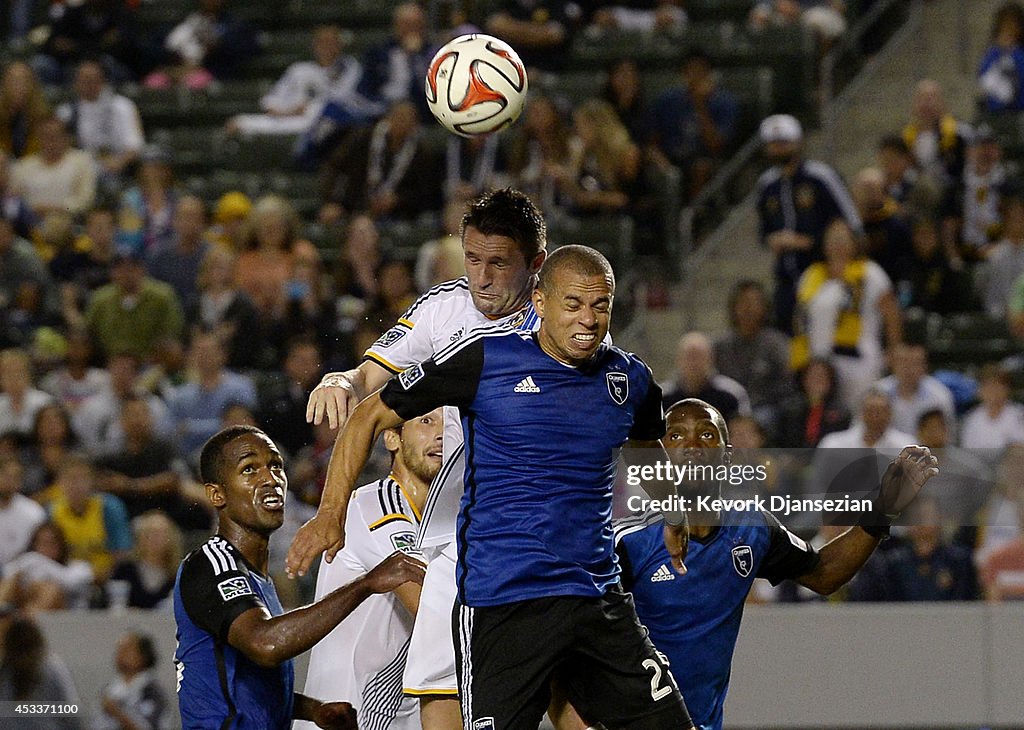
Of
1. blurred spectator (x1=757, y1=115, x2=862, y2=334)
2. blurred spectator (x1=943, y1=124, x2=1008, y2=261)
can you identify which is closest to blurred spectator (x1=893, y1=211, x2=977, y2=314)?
blurred spectator (x1=943, y1=124, x2=1008, y2=261)

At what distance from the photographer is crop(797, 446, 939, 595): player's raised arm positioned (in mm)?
6070

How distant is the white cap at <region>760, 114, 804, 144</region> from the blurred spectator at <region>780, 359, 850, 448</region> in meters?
2.19

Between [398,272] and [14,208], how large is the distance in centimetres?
379

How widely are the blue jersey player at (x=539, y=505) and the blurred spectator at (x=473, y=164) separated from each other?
746 cm

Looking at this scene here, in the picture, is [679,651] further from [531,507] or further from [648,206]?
[648,206]

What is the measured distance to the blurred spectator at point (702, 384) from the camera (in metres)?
10.4

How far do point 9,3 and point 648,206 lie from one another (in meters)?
7.75

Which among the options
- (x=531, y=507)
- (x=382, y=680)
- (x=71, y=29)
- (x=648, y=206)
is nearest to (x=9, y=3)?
(x=71, y=29)

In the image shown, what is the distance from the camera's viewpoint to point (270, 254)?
12.5 metres

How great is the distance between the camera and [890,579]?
9.89m

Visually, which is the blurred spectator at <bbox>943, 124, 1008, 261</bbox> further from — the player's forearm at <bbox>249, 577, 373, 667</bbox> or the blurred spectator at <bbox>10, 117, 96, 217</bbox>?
the player's forearm at <bbox>249, 577, 373, 667</bbox>

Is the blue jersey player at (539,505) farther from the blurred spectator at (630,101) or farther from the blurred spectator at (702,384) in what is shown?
the blurred spectator at (630,101)

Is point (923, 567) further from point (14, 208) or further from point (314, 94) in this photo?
point (14, 208)
